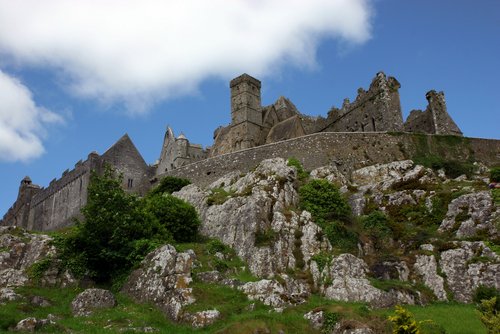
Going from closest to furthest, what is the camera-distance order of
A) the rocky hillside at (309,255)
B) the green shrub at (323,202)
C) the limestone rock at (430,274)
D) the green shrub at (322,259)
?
the rocky hillside at (309,255) → the limestone rock at (430,274) → the green shrub at (322,259) → the green shrub at (323,202)

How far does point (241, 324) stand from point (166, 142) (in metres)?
46.3

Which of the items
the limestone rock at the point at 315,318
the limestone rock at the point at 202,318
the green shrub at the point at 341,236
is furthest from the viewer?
the green shrub at the point at 341,236

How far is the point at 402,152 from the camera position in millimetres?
43281

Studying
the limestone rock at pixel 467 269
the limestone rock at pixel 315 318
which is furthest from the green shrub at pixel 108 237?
the limestone rock at pixel 467 269

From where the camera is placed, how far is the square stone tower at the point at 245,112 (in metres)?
56.1

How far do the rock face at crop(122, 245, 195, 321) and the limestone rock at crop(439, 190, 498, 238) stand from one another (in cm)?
1484

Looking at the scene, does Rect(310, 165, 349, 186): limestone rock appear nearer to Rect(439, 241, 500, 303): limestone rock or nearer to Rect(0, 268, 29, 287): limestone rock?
Rect(439, 241, 500, 303): limestone rock

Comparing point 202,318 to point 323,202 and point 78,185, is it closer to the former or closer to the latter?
point 323,202

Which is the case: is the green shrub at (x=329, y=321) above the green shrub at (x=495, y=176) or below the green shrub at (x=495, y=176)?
below

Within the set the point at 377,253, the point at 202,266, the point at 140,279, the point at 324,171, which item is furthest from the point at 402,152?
the point at 140,279

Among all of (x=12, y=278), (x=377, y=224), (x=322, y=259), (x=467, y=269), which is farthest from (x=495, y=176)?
(x=12, y=278)

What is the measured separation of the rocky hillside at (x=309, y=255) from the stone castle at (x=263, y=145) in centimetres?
648

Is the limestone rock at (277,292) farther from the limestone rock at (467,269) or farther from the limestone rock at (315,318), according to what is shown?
the limestone rock at (467,269)

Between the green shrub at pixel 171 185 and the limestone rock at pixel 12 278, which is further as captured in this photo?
the green shrub at pixel 171 185
